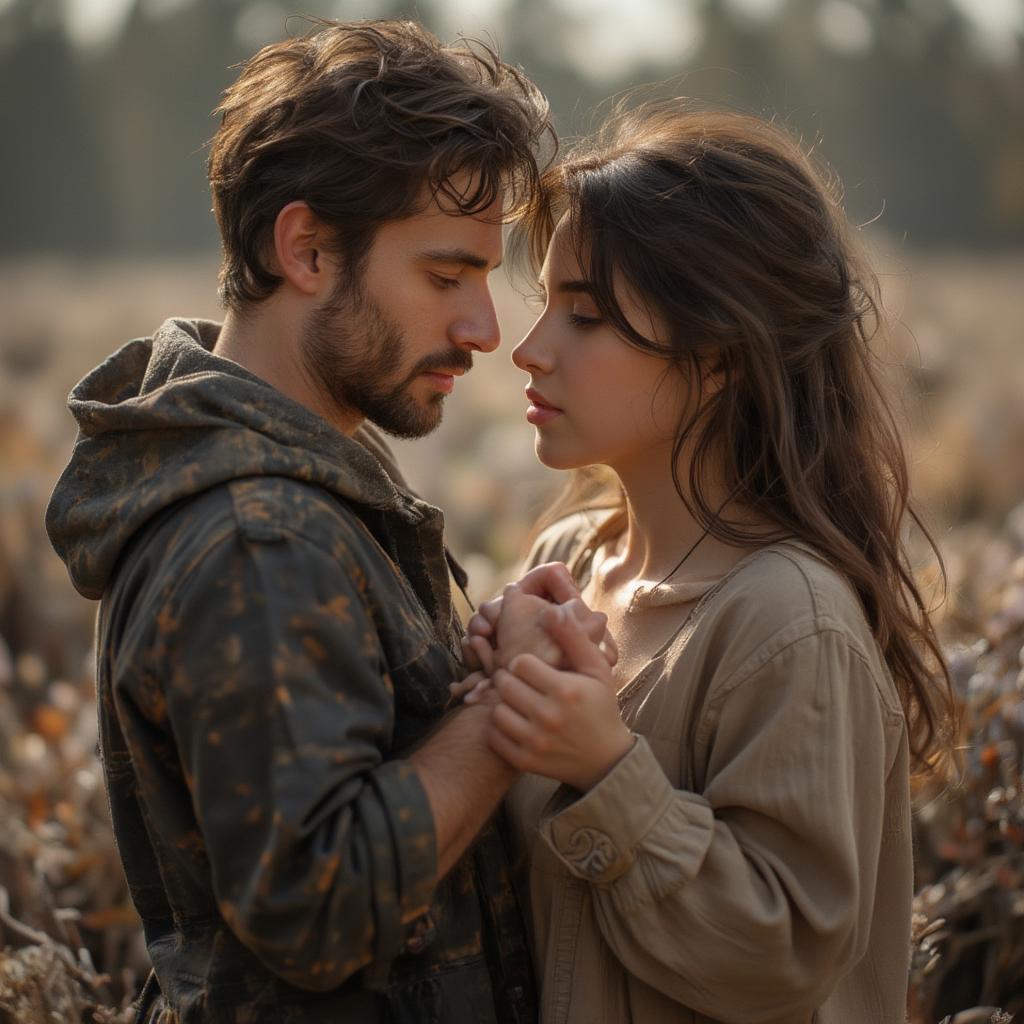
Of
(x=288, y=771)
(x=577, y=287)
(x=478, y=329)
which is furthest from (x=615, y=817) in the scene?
(x=577, y=287)

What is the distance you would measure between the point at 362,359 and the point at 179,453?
22.1 inches

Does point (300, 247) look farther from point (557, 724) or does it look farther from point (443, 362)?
point (557, 724)

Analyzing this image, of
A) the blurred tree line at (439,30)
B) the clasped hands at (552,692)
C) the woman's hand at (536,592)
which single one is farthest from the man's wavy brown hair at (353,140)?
the blurred tree line at (439,30)

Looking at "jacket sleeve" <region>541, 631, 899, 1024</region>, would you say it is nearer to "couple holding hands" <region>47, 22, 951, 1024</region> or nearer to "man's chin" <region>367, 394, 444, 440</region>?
"couple holding hands" <region>47, 22, 951, 1024</region>

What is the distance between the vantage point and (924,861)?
451 centimetres

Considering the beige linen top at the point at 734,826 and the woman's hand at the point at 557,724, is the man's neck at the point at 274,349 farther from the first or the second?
the beige linen top at the point at 734,826

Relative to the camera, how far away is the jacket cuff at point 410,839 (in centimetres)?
221

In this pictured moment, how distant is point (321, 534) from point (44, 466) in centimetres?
761

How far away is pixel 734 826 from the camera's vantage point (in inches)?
100

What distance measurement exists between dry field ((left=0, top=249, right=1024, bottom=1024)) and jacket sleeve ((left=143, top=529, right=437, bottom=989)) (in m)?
1.30

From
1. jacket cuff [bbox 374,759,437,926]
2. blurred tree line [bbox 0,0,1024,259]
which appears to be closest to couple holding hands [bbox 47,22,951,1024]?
jacket cuff [bbox 374,759,437,926]

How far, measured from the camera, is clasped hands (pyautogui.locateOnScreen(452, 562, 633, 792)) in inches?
94.7

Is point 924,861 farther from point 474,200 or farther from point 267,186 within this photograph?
point 267,186

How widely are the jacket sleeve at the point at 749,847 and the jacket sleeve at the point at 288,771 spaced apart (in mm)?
418
